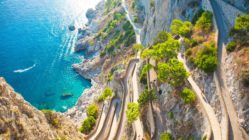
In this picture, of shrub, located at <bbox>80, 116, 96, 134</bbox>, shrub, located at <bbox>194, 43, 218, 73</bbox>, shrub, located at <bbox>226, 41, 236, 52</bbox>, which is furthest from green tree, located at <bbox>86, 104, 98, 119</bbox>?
shrub, located at <bbox>226, 41, 236, 52</bbox>

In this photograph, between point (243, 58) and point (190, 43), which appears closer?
point (243, 58)

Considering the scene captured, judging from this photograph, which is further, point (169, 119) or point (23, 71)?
point (23, 71)

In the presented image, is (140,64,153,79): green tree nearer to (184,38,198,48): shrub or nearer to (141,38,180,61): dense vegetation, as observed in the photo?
(141,38,180,61): dense vegetation

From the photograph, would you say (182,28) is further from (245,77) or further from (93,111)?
(93,111)

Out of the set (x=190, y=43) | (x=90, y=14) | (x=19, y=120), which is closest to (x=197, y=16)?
(x=190, y=43)

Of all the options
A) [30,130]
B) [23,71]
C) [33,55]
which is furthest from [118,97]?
[33,55]

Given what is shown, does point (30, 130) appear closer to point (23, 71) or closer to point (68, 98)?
point (68, 98)
